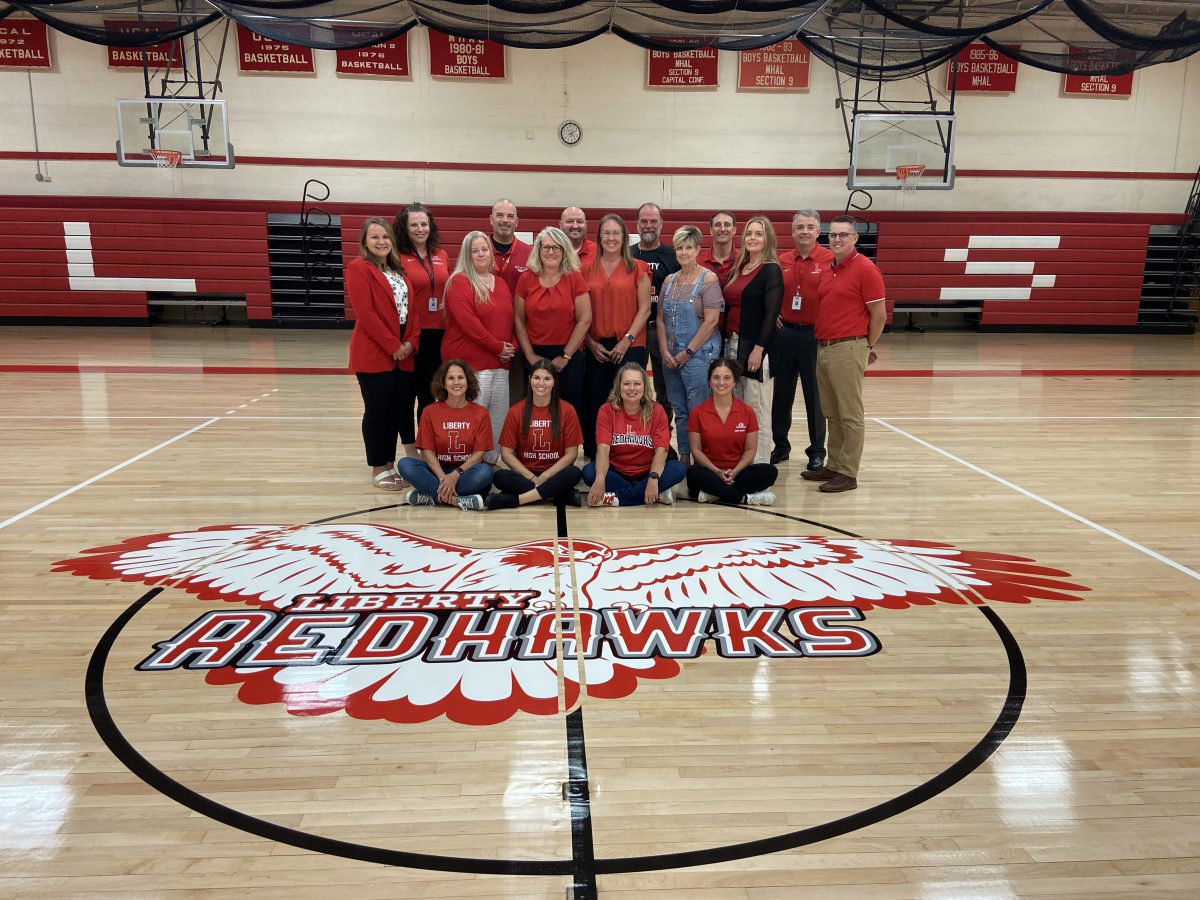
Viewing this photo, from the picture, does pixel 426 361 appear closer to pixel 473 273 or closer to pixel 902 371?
pixel 473 273

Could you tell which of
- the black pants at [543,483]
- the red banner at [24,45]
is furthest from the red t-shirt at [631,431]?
the red banner at [24,45]

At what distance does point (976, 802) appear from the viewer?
7.76ft

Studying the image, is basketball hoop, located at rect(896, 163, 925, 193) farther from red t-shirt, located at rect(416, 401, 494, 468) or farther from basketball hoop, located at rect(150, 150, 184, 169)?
basketball hoop, located at rect(150, 150, 184, 169)

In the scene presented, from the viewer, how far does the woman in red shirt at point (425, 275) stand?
5.35 m

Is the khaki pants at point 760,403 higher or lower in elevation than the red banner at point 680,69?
lower

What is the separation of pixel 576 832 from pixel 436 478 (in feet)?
10.1

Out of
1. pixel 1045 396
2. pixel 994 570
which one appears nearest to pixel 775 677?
pixel 994 570

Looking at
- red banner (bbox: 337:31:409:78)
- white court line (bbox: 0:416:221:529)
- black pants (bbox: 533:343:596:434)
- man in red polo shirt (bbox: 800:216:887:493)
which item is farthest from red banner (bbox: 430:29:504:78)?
man in red polo shirt (bbox: 800:216:887:493)

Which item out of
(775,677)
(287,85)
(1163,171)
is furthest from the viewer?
(1163,171)

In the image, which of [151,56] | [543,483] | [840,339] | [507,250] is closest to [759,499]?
[840,339]

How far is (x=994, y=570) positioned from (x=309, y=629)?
313 centimetres

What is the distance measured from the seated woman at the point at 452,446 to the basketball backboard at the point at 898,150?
8.65 meters

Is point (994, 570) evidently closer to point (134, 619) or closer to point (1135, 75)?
point (134, 619)

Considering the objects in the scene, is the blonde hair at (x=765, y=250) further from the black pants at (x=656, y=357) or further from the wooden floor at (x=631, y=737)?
the wooden floor at (x=631, y=737)
